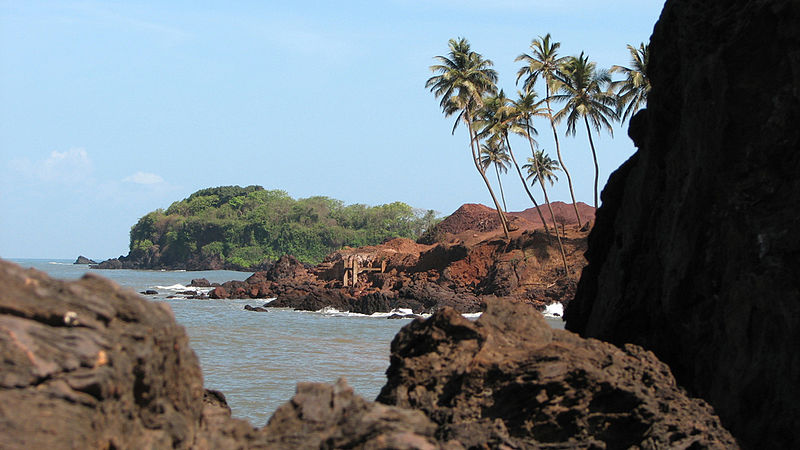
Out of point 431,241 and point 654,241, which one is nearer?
point 654,241

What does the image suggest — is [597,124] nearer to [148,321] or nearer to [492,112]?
[492,112]

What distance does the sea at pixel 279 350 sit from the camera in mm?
12758

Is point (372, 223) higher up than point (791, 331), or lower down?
higher up

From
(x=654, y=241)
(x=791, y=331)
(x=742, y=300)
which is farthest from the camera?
(x=654, y=241)

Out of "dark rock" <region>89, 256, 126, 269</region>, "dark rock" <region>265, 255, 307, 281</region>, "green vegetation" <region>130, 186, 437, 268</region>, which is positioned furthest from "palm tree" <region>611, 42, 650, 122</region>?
"dark rock" <region>89, 256, 126, 269</region>

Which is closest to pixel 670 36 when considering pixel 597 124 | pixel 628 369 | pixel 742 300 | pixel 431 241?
pixel 742 300

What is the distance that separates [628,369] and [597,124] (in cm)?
3490

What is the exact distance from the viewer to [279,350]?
19.3 meters

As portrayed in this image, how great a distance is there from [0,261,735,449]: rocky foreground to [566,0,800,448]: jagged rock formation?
58 centimetres

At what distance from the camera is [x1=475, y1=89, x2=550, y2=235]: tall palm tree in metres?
40.4

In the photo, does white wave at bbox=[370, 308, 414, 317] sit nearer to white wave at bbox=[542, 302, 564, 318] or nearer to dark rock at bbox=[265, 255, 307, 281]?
white wave at bbox=[542, 302, 564, 318]

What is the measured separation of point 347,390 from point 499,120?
1501 inches

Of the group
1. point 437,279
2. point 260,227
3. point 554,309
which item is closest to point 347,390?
point 554,309

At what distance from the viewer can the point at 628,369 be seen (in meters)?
5.27
